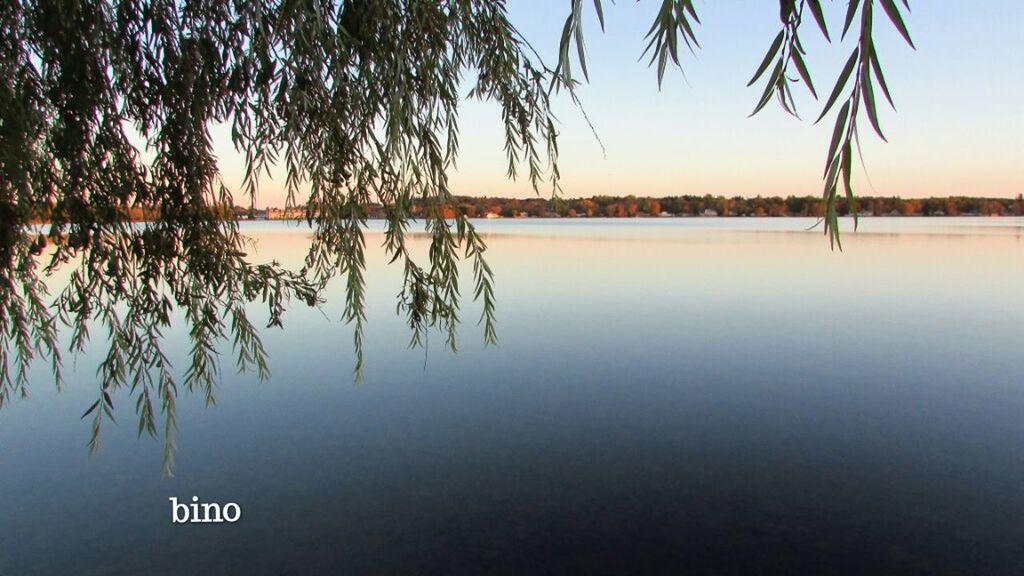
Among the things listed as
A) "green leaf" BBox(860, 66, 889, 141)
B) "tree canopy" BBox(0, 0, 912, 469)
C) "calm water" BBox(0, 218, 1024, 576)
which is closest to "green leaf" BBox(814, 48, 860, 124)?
"green leaf" BBox(860, 66, 889, 141)

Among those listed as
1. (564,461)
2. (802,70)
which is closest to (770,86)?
(802,70)

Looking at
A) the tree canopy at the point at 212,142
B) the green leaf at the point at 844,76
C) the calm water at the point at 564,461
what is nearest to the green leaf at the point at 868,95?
the green leaf at the point at 844,76

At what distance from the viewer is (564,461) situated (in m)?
3.51

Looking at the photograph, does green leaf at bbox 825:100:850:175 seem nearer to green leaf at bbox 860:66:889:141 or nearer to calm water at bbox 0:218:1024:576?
green leaf at bbox 860:66:889:141

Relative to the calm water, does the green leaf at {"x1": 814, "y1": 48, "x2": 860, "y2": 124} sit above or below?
above

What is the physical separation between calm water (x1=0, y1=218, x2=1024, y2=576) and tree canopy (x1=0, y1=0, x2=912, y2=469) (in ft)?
4.96

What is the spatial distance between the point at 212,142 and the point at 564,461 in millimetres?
2615

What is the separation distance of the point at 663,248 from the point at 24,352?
1737 cm

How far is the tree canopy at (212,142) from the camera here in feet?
4.33

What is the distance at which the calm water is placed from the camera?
2.68m

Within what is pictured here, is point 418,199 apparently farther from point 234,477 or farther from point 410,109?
point 234,477

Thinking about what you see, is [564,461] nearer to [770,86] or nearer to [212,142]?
[212,142]

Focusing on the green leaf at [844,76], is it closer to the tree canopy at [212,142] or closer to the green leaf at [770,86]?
the green leaf at [770,86]

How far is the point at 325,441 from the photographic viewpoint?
12.5 ft
